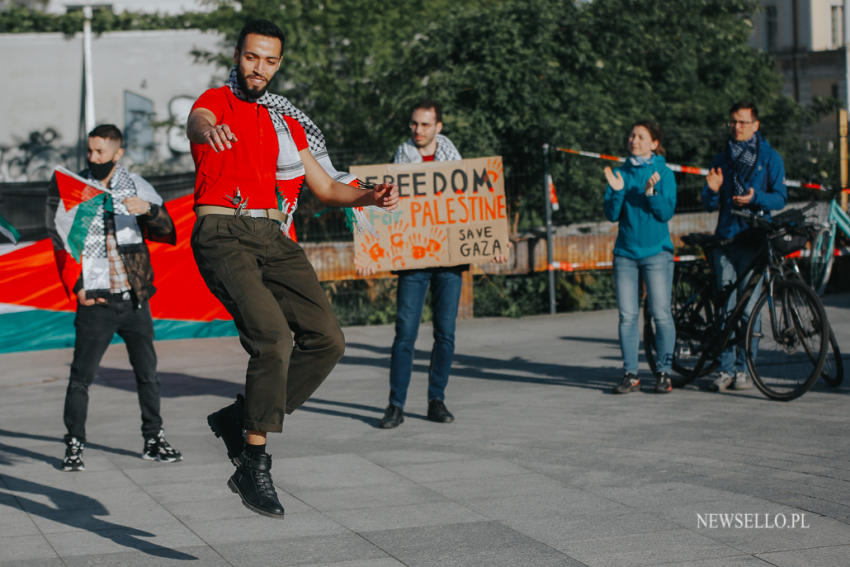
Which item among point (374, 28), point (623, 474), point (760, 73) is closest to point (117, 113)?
point (374, 28)

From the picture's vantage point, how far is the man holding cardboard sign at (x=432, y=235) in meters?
7.95

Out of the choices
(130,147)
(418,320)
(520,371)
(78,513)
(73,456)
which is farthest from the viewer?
(130,147)

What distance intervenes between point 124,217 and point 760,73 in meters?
21.9

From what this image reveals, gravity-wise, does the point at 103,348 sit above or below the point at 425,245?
below

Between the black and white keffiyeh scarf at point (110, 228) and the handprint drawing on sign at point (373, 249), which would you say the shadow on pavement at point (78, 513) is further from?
the handprint drawing on sign at point (373, 249)

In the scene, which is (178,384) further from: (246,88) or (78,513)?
(246,88)

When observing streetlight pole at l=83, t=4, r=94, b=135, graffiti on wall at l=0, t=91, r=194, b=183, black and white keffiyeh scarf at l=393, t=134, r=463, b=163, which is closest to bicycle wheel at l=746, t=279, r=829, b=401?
black and white keffiyeh scarf at l=393, t=134, r=463, b=163

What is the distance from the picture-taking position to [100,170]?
22.9 ft

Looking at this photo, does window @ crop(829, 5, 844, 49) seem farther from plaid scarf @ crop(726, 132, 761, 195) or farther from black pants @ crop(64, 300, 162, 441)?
black pants @ crop(64, 300, 162, 441)

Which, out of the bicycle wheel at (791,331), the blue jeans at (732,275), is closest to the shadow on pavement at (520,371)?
the blue jeans at (732,275)

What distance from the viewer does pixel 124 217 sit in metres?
6.96

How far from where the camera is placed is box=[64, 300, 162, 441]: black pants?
690cm

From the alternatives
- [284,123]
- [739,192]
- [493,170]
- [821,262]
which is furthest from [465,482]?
[821,262]

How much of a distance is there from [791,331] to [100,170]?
4.66 meters
